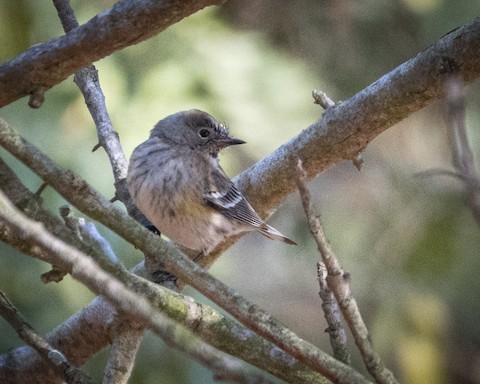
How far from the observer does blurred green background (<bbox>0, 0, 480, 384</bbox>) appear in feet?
16.1

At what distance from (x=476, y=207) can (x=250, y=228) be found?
318 cm

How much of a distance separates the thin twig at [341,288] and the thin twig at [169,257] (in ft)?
0.21

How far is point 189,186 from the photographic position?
4.60 metres

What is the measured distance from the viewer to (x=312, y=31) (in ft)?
23.6

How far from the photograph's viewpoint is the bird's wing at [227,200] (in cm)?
423

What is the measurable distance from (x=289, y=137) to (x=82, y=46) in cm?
312

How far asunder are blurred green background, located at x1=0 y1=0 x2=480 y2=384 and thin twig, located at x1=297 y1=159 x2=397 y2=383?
2.10 m

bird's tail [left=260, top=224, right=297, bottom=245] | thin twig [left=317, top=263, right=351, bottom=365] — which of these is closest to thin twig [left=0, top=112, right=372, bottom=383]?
thin twig [left=317, top=263, right=351, bottom=365]

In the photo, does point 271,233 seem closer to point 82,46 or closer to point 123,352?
A: point 123,352

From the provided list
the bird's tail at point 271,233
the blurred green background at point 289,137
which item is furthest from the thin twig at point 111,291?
the bird's tail at point 271,233

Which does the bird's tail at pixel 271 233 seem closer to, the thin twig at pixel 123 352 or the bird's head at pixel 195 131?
the bird's head at pixel 195 131

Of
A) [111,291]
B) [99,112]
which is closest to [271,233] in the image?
[99,112]

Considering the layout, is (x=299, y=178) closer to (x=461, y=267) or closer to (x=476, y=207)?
(x=476, y=207)

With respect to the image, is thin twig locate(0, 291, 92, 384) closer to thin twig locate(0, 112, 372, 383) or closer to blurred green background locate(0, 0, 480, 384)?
thin twig locate(0, 112, 372, 383)
